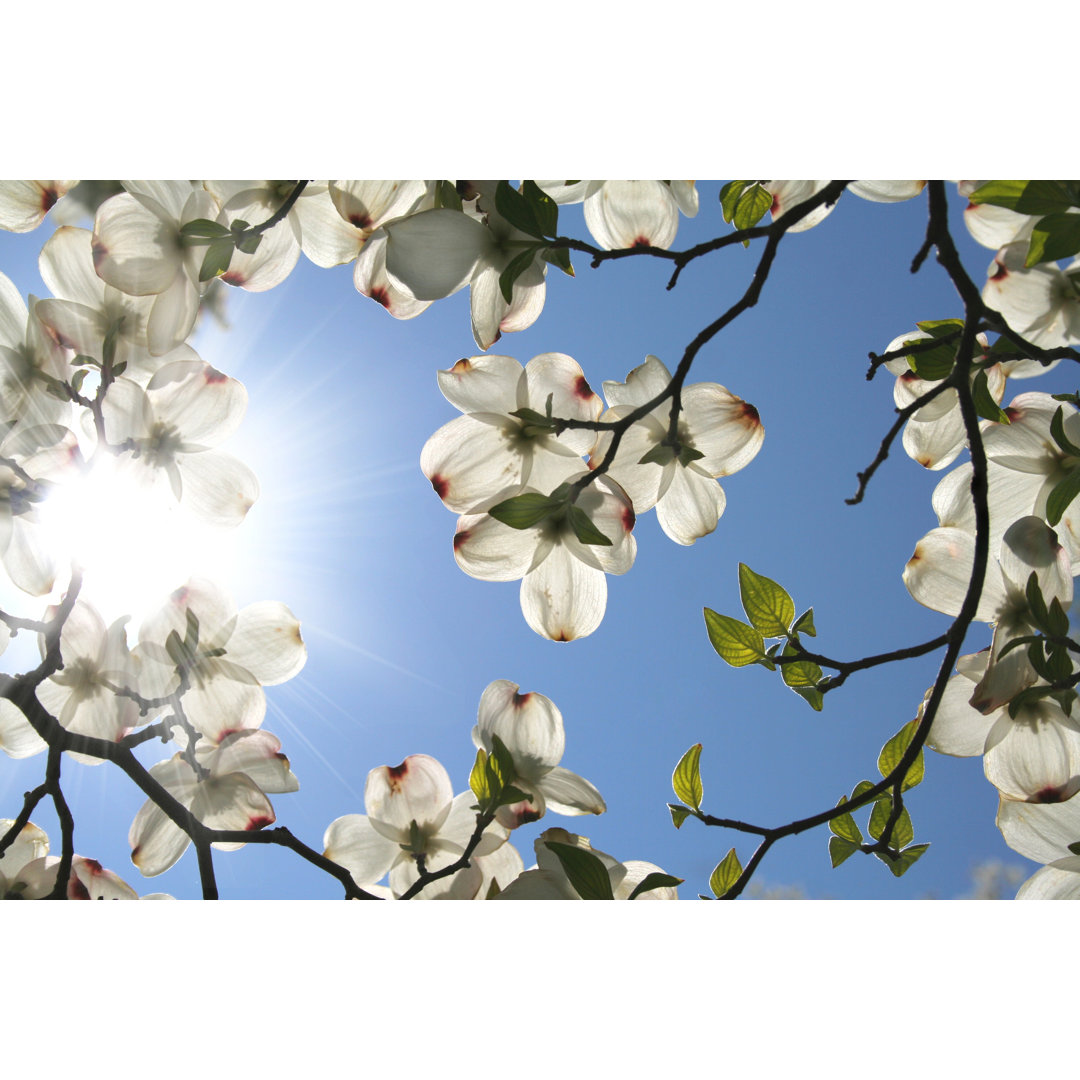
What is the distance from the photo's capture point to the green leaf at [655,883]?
0.45 m

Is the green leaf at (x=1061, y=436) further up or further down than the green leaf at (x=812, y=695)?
further up

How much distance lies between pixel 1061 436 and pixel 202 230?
45cm

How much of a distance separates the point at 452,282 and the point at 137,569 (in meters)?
0.26

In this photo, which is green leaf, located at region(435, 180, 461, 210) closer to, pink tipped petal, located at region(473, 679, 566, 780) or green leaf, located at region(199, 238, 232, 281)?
green leaf, located at region(199, 238, 232, 281)

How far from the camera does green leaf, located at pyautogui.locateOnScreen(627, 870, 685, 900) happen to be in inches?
17.6

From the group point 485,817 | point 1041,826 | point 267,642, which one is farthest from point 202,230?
point 1041,826

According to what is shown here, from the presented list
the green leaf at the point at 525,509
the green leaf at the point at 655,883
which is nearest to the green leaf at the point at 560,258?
the green leaf at the point at 525,509

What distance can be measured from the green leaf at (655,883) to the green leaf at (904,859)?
13 centimetres

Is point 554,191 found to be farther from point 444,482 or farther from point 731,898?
point 731,898

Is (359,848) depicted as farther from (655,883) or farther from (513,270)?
(513,270)

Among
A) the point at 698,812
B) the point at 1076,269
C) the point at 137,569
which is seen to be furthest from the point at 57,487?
the point at 1076,269

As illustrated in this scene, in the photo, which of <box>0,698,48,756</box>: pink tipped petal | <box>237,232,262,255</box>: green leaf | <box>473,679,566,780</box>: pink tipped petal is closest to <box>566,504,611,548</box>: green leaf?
<box>473,679,566,780</box>: pink tipped petal

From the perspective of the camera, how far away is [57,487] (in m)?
0.48

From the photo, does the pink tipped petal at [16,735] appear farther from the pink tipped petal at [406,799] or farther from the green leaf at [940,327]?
the green leaf at [940,327]
